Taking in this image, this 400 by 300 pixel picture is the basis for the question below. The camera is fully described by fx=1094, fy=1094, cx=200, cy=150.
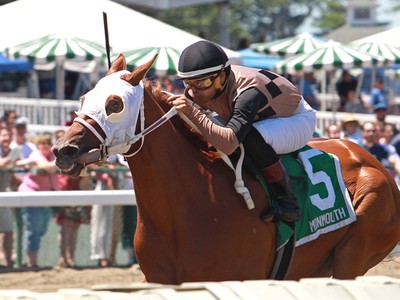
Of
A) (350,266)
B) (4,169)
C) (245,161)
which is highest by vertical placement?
(245,161)

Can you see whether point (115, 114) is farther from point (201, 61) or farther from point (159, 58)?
point (159, 58)

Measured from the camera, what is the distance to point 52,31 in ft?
45.3

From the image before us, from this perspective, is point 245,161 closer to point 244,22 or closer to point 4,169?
point 4,169

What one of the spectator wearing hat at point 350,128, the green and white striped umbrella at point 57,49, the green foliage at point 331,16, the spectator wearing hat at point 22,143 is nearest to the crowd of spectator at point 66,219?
the spectator wearing hat at point 22,143

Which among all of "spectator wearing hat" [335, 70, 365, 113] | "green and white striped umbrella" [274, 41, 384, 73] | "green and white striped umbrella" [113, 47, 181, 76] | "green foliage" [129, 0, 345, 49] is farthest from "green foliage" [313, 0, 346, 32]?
"green and white striped umbrella" [113, 47, 181, 76]

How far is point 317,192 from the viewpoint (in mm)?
6711

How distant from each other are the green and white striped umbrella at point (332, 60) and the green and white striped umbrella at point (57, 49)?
125 inches

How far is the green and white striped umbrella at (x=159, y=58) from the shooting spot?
1342cm

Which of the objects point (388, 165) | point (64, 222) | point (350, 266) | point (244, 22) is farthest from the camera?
point (244, 22)

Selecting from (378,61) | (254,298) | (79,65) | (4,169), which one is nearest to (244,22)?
(79,65)

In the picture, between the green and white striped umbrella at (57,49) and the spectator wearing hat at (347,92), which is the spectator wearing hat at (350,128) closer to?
the green and white striped umbrella at (57,49)

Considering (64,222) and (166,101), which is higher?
(166,101)

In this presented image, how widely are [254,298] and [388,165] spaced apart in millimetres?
9311

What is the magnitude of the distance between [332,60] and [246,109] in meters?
9.37
